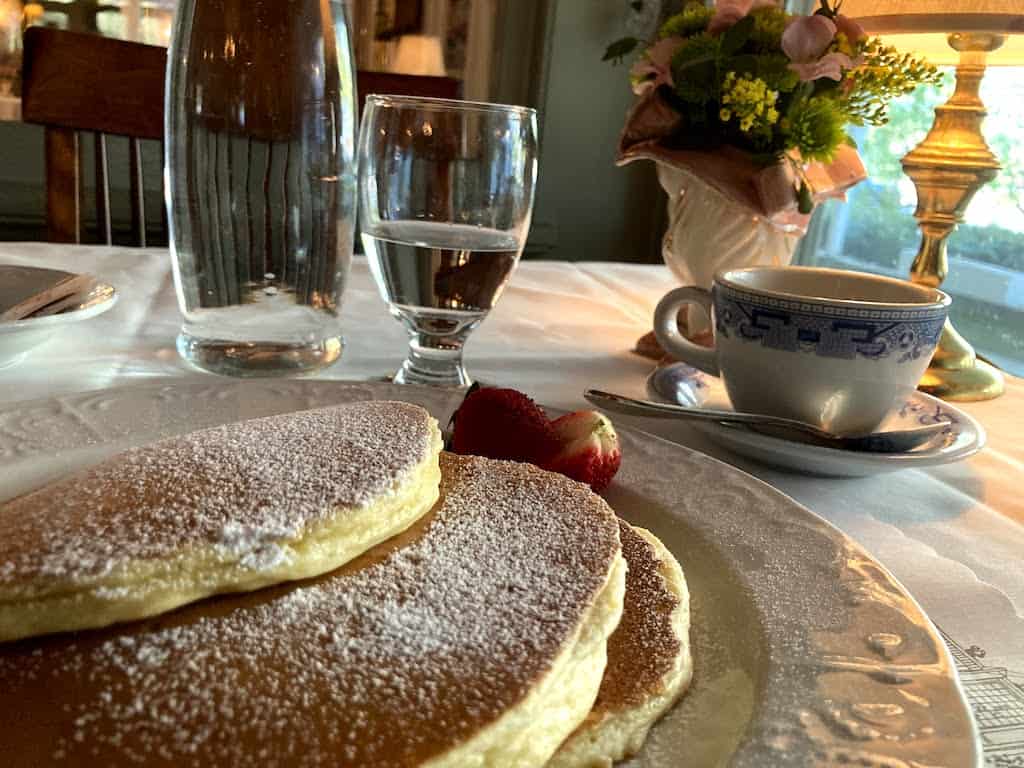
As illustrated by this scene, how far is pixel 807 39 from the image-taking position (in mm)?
981

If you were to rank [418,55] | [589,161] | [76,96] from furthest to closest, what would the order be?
[589,161]
[418,55]
[76,96]

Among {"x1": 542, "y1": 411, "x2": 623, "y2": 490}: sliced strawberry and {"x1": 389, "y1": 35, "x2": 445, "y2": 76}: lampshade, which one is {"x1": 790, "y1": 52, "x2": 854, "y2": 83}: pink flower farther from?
{"x1": 389, "y1": 35, "x2": 445, "y2": 76}: lampshade

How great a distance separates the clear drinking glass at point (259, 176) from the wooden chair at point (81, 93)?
0.87 m

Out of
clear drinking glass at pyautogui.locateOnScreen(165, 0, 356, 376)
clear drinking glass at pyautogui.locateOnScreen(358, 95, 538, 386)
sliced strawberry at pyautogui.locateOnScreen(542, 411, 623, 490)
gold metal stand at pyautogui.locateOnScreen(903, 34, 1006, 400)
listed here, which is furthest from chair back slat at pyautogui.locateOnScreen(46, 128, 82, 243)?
gold metal stand at pyautogui.locateOnScreen(903, 34, 1006, 400)

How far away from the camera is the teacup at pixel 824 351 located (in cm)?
76

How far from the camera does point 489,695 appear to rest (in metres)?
0.37

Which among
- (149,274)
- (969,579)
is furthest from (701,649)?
(149,274)

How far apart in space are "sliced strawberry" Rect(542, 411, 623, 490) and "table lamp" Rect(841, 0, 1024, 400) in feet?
1.94

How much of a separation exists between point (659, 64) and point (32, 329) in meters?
0.77

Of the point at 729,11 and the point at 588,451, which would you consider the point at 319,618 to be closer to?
the point at 588,451

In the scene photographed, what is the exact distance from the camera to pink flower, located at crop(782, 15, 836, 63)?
0.98 metres

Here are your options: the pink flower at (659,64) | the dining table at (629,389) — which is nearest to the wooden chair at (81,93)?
the dining table at (629,389)

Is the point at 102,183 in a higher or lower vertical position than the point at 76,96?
lower

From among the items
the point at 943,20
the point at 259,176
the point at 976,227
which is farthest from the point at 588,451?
the point at 976,227
